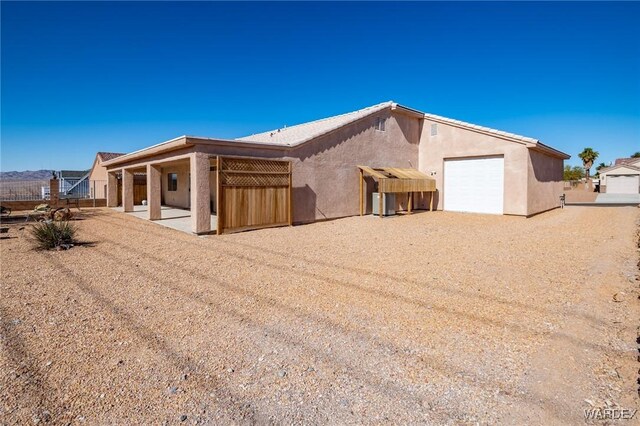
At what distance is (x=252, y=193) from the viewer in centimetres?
1204

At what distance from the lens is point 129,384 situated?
121 inches

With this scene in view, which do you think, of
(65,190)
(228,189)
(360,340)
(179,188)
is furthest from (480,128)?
(65,190)

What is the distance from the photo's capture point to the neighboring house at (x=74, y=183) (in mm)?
36656

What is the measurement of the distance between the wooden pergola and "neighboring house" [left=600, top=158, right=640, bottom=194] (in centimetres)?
3544

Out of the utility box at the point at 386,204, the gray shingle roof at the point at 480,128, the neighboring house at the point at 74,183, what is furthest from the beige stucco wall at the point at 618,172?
the neighboring house at the point at 74,183

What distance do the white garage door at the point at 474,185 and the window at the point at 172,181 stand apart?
16331mm

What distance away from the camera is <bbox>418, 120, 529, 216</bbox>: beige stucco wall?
52.4ft

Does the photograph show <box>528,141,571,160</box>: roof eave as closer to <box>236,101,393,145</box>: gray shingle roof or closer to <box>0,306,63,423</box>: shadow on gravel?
<box>236,101,393,145</box>: gray shingle roof

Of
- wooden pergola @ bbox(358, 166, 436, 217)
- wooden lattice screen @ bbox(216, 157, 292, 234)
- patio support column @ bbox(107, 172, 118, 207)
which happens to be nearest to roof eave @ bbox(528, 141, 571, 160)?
wooden pergola @ bbox(358, 166, 436, 217)

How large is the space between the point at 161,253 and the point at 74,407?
5.96 meters

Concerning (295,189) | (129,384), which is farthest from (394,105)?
(129,384)

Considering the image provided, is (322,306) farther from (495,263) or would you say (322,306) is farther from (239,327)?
(495,263)

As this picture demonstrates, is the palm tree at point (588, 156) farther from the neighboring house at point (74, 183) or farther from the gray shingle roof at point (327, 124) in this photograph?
the neighboring house at point (74, 183)

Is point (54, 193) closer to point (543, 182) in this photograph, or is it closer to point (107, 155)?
point (107, 155)
